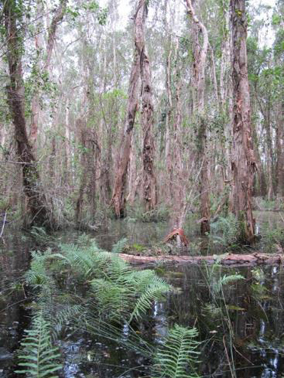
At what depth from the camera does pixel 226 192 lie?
11812mm

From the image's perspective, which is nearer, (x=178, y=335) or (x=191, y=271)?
(x=178, y=335)

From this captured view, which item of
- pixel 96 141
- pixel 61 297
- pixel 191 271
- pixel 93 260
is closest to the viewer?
pixel 61 297

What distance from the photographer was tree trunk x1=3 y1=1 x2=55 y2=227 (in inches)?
298

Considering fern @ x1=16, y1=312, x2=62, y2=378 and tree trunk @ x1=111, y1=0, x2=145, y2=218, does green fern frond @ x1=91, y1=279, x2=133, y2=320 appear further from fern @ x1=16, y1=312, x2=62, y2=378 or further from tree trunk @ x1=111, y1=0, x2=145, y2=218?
tree trunk @ x1=111, y1=0, x2=145, y2=218

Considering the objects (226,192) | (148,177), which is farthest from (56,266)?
(148,177)

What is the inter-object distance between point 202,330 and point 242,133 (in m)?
5.53

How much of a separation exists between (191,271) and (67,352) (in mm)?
3182

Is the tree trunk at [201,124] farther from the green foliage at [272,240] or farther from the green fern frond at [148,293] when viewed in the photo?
the green fern frond at [148,293]

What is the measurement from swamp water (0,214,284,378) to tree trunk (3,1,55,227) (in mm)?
3860

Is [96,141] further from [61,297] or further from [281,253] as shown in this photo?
[61,297]

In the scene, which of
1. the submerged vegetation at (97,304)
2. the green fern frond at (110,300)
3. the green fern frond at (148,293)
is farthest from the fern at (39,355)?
the green fern frond at (148,293)

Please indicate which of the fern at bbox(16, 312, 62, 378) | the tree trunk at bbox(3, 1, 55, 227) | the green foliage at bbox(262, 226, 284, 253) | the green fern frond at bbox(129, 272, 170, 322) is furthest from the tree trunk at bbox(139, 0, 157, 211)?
the fern at bbox(16, 312, 62, 378)

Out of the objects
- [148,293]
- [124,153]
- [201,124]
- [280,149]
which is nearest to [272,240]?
[201,124]

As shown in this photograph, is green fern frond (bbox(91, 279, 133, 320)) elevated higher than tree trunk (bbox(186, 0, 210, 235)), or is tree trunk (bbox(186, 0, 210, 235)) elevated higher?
tree trunk (bbox(186, 0, 210, 235))
